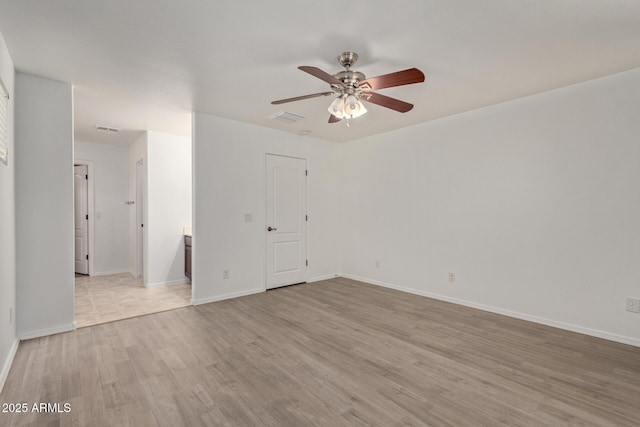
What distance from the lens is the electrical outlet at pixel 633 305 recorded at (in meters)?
2.94

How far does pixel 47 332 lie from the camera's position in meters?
3.15

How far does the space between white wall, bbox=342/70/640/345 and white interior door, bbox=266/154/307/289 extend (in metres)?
1.34

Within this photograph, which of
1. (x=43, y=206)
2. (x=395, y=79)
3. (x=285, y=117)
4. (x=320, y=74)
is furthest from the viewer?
(x=285, y=117)

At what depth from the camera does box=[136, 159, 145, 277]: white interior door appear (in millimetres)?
5641

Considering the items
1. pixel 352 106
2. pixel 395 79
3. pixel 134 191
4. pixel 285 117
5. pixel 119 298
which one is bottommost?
pixel 119 298

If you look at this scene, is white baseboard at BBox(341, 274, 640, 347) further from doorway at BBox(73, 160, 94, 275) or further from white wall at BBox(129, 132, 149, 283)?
doorway at BBox(73, 160, 94, 275)

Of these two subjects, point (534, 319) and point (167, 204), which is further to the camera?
point (167, 204)

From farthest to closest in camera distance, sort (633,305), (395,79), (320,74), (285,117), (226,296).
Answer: (226,296), (285,117), (633,305), (395,79), (320,74)

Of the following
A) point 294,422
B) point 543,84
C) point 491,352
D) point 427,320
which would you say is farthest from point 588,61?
point 294,422

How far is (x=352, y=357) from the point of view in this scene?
107 inches

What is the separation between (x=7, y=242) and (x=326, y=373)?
281cm

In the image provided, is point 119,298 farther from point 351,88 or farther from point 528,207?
point 528,207

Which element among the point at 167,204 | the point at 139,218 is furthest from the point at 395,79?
the point at 139,218

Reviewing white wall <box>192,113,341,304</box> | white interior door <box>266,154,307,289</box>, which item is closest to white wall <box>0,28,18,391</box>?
white wall <box>192,113,341,304</box>
